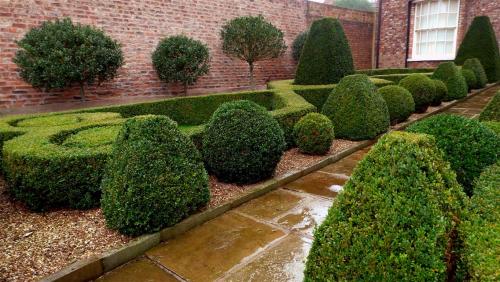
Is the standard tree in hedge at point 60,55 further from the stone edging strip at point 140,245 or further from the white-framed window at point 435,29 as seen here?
the white-framed window at point 435,29

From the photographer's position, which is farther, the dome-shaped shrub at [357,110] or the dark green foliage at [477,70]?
the dark green foliage at [477,70]

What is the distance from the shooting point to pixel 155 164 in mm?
2965

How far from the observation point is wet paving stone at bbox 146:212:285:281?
258 centimetres

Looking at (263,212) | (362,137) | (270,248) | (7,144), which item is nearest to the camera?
(270,248)

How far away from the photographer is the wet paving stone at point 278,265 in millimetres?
2434

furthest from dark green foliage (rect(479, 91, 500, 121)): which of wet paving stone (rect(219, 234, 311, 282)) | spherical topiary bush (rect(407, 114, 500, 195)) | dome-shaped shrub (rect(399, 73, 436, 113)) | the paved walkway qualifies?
dome-shaped shrub (rect(399, 73, 436, 113))

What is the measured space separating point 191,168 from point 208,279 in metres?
1.14

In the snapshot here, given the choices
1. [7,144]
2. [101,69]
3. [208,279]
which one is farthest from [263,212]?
[101,69]

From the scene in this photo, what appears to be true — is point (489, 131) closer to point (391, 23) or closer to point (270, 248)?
point (270, 248)

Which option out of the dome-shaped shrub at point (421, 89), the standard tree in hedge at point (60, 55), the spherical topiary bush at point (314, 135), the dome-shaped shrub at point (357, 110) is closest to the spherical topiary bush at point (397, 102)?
the dome-shaped shrub at point (357, 110)

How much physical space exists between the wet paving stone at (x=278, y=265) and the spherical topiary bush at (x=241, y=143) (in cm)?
137

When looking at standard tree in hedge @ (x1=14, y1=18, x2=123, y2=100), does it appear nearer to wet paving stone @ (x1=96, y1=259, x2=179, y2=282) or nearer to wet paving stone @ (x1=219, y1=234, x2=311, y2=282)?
wet paving stone @ (x1=96, y1=259, x2=179, y2=282)

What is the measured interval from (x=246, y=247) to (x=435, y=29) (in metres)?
16.6

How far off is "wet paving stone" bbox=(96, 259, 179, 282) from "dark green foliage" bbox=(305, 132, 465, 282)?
1.29 meters
